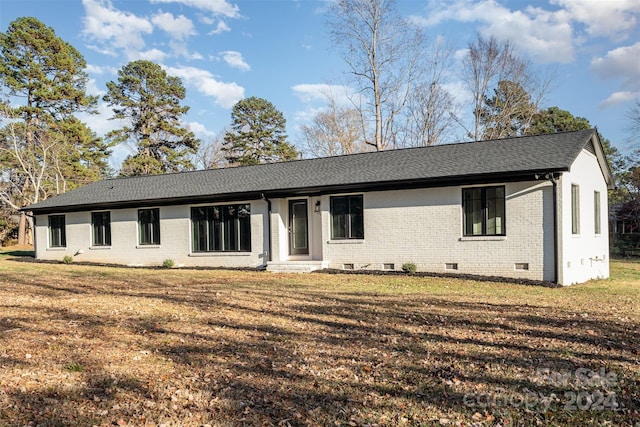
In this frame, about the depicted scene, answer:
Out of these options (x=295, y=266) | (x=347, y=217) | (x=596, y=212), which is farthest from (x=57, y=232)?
(x=596, y=212)

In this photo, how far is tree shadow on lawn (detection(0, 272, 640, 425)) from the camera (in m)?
3.91

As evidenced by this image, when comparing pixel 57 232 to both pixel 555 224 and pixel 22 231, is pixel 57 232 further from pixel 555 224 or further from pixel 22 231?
pixel 555 224

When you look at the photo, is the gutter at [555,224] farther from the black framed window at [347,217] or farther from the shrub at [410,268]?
the black framed window at [347,217]

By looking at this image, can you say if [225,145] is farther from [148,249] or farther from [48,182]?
[148,249]

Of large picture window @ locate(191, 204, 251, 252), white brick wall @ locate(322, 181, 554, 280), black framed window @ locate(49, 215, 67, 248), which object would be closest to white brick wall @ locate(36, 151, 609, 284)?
white brick wall @ locate(322, 181, 554, 280)

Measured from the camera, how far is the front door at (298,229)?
16641 mm

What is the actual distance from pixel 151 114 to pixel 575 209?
3710cm

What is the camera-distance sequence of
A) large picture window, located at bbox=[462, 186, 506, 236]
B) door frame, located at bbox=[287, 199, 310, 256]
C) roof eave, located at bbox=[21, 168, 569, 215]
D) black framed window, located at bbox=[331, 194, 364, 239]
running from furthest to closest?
1. door frame, located at bbox=[287, 199, 310, 256]
2. black framed window, located at bbox=[331, 194, 364, 239]
3. large picture window, located at bbox=[462, 186, 506, 236]
4. roof eave, located at bbox=[21, 168, 569, 215]

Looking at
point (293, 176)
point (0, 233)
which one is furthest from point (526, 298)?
point (0, 233)

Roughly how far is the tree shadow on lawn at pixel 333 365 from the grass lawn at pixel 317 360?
21 mm

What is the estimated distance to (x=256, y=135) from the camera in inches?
1799

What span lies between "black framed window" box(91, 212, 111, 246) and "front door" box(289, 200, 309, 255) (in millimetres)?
8338

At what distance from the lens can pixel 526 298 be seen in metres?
9.74

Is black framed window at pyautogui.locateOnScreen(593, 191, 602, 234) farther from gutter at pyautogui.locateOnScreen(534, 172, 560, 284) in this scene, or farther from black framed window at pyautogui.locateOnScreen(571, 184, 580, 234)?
gutter at pyautogui.locateOnScreen(534, 172, 560, 284)
